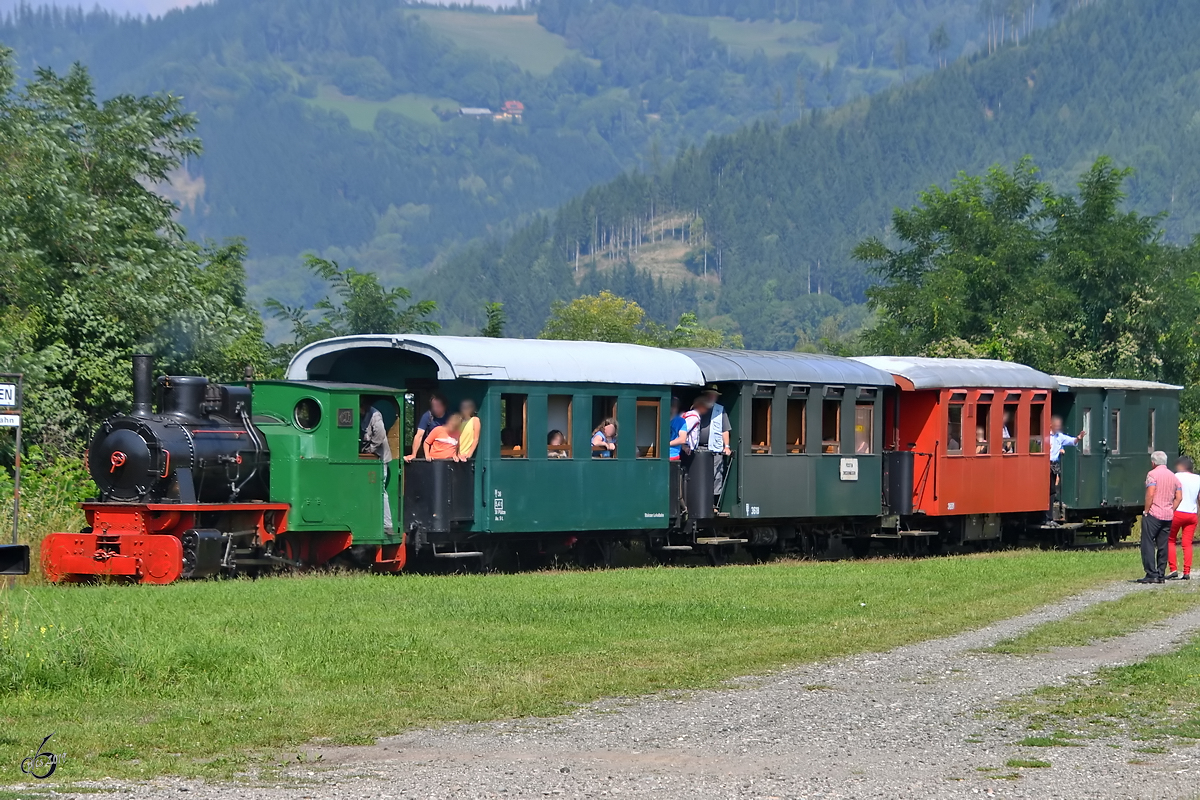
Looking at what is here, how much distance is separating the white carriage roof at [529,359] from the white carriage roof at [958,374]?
197 inches

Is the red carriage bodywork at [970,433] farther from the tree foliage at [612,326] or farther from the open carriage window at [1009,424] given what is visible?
the tree foliage at [612,326]

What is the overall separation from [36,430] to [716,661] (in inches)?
780

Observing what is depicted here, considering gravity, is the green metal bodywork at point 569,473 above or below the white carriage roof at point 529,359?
below

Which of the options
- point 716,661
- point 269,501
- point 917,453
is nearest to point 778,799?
point 716,661

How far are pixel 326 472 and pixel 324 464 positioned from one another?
102 millimetres

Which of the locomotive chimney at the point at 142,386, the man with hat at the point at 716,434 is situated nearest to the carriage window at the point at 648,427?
the man with hat at the point at 716,434

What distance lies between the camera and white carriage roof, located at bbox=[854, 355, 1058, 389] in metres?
28.2

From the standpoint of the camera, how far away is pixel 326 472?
20.9 m

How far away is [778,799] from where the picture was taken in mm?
8523

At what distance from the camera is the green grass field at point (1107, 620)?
50.5ft

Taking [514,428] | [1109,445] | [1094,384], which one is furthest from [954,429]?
[514,428]

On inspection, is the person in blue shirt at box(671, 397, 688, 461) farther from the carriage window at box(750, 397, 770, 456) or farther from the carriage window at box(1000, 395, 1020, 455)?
the carriage window at box(1000, 395, 1020, 455)

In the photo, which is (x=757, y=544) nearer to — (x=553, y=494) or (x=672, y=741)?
(x=553, y=494)

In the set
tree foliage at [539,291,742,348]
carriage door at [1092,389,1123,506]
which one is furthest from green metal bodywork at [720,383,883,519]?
tree foliage at [539,291,742,348]
